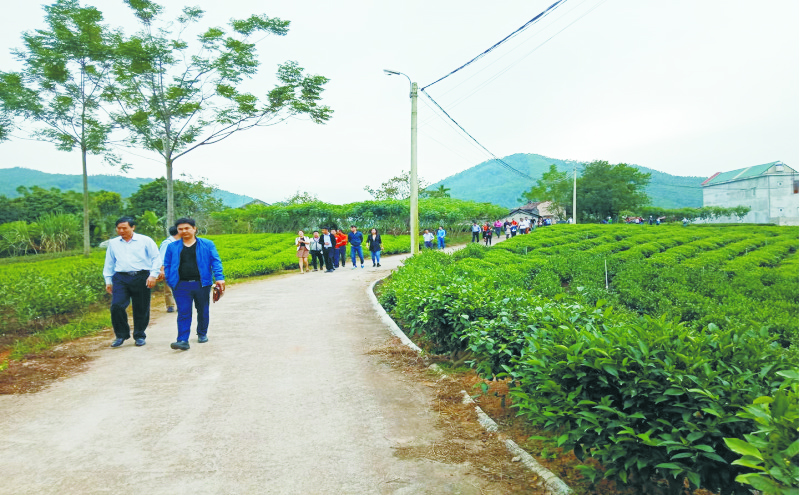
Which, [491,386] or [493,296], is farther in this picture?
[493,296]

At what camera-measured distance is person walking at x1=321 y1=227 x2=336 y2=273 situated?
687 inches

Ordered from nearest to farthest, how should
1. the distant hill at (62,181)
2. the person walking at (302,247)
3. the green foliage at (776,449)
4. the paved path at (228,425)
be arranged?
1. the green foliage at (776,449)
2. the paved path at (228,425)
3. the person walking at (302,247)
4. the distant hill at (62,181)

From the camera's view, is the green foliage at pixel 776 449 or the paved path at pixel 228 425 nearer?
the green foliage at pixel 776 449

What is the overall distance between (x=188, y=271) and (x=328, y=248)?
10668 mm

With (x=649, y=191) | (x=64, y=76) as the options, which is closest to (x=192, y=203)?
(x=64, y=76)

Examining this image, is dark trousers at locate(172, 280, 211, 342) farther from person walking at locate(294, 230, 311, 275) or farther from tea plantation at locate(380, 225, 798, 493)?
person walking at locate(294, 230, 311, 275)

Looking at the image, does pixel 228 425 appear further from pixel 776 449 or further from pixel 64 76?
pixel 64 76

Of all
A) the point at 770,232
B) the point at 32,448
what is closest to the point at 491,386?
the point at 32,448

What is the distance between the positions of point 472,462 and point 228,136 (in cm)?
1880

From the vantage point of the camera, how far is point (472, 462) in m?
3.63

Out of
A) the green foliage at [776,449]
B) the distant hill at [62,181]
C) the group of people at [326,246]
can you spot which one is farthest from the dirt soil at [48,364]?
the distant hill at [62,181]

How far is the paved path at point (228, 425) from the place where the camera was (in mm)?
3354

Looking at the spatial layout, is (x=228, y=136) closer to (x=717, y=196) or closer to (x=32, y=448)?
(x=32, y=448)

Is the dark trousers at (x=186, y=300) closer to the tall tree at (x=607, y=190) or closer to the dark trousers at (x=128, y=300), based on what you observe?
the dark trousers at (x=128, y=300)
